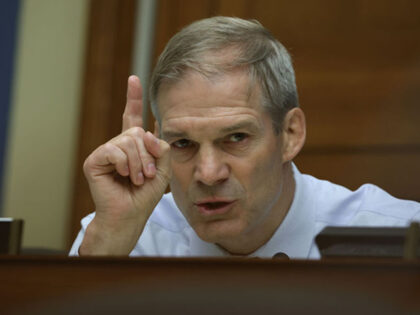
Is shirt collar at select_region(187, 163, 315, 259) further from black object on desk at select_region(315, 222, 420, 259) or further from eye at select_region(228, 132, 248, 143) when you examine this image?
black object on desk at select_region(315, 222, 420, 259)

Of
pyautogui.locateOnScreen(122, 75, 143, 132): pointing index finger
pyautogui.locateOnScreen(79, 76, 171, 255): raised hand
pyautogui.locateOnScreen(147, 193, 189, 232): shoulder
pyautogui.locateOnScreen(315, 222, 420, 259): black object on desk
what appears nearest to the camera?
pyautogui.locateOnScreen(315, 222, 420, 259): black object on desk

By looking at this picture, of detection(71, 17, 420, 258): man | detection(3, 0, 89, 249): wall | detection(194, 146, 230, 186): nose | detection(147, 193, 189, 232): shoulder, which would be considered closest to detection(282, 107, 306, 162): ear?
detection(71, 17, 420, 258): man

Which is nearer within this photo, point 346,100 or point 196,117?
point 196,117

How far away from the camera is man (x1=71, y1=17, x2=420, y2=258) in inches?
53.4

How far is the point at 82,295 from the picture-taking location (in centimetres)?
65

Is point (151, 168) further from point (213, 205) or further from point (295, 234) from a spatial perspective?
point (295, 234)

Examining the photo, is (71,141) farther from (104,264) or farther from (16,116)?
(104,264)

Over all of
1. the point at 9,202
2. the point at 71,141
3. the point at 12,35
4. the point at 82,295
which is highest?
the point at 12,35

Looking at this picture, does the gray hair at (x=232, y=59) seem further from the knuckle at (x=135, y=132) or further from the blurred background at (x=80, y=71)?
the blurred background at (x=80, y=71)

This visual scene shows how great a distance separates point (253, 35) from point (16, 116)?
1328 mm

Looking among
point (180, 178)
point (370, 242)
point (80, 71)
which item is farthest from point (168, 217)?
point (80, 71)

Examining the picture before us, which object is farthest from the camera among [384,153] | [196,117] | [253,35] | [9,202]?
[9,202]

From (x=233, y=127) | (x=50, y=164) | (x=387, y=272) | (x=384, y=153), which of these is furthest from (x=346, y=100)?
(x=387, y=272)

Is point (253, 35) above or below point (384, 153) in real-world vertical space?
above
